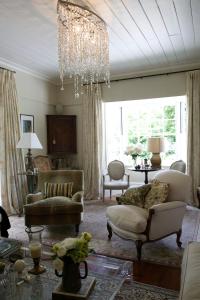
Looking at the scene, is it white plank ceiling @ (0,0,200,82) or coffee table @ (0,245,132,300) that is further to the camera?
white plank ceiling @ (0,0,200,82)

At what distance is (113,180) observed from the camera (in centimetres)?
566

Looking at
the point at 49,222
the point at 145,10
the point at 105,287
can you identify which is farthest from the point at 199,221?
the point at 145,10

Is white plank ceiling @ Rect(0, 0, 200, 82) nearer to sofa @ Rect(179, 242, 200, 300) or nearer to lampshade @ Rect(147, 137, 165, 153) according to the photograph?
lampshade @ Rect(147, 137, 165, 153)

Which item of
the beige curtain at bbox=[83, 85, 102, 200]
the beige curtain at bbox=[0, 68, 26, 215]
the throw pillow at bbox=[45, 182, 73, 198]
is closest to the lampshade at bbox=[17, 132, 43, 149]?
the beige curtain at bbox=[0, 68, 26, 215]

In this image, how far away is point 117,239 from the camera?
3.37m

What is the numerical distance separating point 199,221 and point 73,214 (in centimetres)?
205

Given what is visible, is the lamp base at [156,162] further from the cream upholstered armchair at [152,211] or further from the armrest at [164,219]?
the armrest at [164,219]

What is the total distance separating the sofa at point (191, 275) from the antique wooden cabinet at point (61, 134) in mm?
4331

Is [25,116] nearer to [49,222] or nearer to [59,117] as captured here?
[59,117]

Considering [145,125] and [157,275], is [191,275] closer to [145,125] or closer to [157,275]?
[157,275]

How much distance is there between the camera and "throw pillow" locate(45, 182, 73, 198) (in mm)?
4043

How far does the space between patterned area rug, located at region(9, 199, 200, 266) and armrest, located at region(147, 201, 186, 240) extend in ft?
0.75

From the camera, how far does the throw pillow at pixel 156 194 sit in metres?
3.15

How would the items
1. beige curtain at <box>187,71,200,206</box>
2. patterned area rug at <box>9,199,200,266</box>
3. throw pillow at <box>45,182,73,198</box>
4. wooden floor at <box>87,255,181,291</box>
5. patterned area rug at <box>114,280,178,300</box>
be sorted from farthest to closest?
beige curtain at <box>187,71,200,206</box> < throw pillow at <box>45,182,73,198</box> < patterned area rug at <box>9,199,200,266</box> < patterned area rug at <box>114,280,178,300</box> < wooden floor at <box>87,255,181,291</box>
